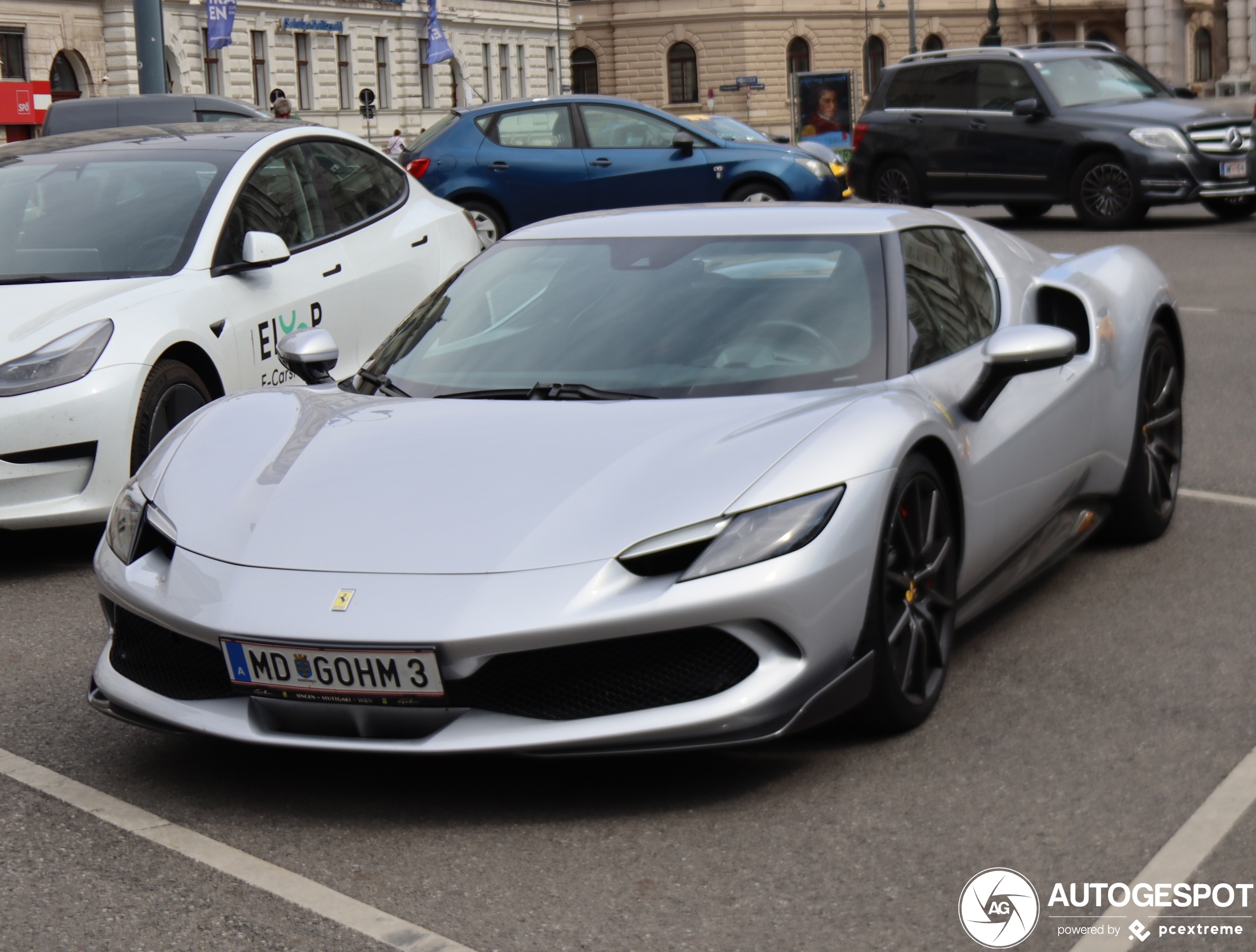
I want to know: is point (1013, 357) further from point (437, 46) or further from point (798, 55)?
point (798, 55)

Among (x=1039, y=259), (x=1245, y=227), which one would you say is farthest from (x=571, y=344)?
(x=1245, y=227)

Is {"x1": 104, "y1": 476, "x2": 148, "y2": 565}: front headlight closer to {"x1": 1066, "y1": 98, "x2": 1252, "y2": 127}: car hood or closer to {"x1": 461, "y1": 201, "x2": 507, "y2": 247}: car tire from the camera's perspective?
{"x1": 461, "y1": 201, "x2": 507, "y2": 247}: car tire

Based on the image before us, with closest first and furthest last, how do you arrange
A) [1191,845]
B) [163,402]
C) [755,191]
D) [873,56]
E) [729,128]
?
[1191,845] < [163,402] < [755,191] < [729,128] < [873,56]

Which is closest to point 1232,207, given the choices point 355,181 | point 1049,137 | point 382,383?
point 1049,137

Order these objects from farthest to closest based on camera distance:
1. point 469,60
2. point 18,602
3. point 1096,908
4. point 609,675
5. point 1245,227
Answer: point 469,60 → point 1245,227 → point 18,602 → point 609,675 → point 1096,908

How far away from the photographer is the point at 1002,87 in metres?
18.2

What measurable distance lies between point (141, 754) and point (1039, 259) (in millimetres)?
3111

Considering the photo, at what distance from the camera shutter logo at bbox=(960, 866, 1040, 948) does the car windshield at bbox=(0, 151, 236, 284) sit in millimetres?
4307

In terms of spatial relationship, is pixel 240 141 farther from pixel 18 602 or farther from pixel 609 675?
pixel 609 675

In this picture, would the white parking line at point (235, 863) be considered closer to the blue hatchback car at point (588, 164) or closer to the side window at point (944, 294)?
the side window at point (944, 294)

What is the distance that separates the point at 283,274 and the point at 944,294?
3144 mm

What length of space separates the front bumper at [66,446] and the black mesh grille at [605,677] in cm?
284

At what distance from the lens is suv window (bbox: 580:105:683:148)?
52.3ft

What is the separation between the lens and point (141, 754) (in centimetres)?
389
